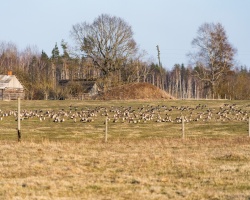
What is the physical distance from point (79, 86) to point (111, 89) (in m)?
8.87

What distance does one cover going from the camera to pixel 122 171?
49.7 feet

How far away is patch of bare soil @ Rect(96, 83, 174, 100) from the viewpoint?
229 feet

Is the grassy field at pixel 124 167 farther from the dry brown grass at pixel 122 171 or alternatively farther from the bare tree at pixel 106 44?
the bare tree at pixel 106 44

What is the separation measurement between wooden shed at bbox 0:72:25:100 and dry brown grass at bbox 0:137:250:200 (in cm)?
5634

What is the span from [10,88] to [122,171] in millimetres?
65185

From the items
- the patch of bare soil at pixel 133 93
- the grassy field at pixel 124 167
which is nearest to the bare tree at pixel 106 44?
the patch of bare soil at pixel 133 93

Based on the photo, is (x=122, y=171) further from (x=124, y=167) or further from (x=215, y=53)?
(x=215, y=53)

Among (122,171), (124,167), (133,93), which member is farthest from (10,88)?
(122,171)

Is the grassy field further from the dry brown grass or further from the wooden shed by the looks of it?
the wooden shed

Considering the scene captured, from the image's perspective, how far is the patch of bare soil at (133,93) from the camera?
69750 millimetres

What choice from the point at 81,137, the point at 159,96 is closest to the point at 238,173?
the point at 81,137

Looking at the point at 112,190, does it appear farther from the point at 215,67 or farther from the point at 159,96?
the point at 215,67

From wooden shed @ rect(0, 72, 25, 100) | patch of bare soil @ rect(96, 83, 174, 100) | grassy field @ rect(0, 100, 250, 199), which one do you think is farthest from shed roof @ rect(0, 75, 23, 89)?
grassy field @ rect(0, 100, 250, 199)

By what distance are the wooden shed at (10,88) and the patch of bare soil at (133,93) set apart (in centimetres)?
1546
